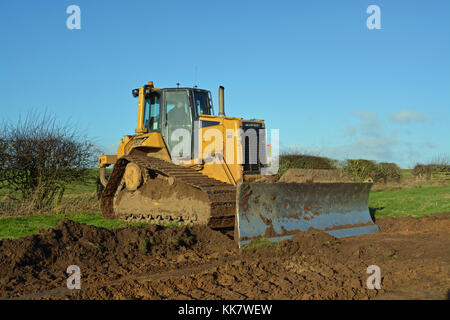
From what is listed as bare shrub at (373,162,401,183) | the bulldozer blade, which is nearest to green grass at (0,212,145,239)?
the bulldozer blade

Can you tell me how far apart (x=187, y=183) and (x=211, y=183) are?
467mm

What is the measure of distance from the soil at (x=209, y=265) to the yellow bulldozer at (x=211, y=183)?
57 cm

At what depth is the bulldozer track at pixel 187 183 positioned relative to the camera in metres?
7.17

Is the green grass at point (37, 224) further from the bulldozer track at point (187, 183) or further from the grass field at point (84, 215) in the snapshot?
the bulldozer track at point (187, 183)

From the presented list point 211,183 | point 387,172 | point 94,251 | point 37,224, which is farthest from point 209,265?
point 387,172

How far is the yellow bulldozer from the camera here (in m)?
6.86

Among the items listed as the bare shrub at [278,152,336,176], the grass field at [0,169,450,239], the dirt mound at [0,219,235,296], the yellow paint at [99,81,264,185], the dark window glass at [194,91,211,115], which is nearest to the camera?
the dirt mound at [0,219,235,296]

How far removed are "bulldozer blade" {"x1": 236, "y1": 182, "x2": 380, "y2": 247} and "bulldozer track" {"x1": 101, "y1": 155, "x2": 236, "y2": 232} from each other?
78cm

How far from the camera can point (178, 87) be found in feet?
30.2

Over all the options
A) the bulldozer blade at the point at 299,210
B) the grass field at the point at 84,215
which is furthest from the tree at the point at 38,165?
the bulldozer blade at the point at 299,210

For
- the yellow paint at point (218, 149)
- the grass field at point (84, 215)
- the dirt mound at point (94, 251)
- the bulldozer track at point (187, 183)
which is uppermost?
the yellow paint at point (218, 149)

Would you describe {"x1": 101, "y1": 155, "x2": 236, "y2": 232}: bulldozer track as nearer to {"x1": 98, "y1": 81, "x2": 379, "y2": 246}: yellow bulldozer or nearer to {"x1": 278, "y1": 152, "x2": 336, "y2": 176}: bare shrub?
{"x1": 98, "y1": 81, "x2": 379, "y2": 246}: yellow bulldozer

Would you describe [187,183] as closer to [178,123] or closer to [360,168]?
[178,123]
